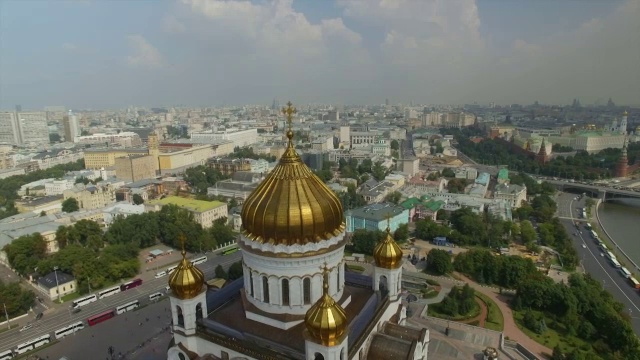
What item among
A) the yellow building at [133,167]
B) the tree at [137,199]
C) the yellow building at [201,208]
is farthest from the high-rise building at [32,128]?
the yellow building at [201,208]

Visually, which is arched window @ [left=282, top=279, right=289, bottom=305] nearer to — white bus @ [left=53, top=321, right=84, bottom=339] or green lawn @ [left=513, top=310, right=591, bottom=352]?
green lawn @ [left=513, top=310, right=591, bottom=352]

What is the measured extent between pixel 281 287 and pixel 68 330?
2195 cm

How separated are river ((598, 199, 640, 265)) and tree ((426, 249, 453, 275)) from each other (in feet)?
70.6

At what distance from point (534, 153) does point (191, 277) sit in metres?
98.9

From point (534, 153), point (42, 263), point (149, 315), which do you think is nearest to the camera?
point (149, 315)

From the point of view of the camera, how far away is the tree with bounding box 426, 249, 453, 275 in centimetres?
3625

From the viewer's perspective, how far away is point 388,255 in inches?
666

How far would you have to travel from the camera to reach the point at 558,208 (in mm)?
60969

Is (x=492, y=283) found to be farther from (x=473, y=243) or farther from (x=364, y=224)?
(x=364, y=224)

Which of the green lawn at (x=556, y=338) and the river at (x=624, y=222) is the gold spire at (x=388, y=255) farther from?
the river at (x=624, y=222)

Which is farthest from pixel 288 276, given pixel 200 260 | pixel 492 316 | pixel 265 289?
pixel 200 260

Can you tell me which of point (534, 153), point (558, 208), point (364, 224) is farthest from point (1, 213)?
point (534, 153)

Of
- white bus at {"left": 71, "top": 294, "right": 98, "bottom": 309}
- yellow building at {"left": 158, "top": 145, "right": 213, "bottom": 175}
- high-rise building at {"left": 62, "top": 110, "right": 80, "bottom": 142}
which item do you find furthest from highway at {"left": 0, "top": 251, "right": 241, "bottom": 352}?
high-rise building at {"left": 62, "top": 110, "right": 80, "bottom": 142}

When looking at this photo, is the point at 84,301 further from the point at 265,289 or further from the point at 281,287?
the point at 281,287
